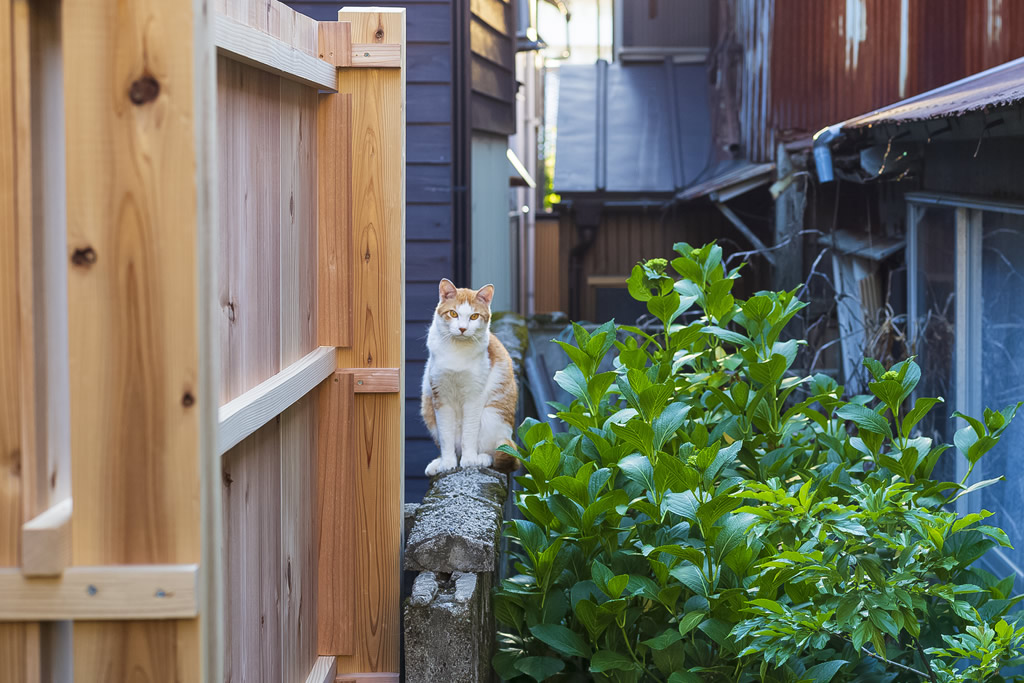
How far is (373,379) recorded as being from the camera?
2285mm

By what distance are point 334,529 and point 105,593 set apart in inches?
43.0

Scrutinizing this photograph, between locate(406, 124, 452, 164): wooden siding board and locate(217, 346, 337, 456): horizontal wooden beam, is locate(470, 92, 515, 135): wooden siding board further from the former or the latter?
locate(217, 346, 337, 456): horizontal wooden beam

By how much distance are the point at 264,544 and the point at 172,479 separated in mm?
662

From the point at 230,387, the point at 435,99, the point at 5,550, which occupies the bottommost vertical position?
the point at 5,550

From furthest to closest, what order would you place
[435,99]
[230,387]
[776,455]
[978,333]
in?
[435,99] < [978,333] < [776,455] < [230,387]

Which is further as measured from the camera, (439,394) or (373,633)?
(439,394)

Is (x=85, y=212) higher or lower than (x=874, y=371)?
higher

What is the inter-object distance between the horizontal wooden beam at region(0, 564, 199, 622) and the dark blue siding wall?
13.8 ft

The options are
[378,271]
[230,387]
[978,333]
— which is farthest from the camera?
[978,333]

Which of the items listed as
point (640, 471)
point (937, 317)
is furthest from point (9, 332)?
point (937, 317)

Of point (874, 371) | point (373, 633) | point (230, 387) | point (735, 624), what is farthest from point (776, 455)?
point (230, 387)

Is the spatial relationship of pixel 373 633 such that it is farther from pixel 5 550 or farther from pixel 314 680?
pixel 5 550

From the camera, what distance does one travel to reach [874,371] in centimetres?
262

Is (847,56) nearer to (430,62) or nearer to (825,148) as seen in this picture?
(825,148)
